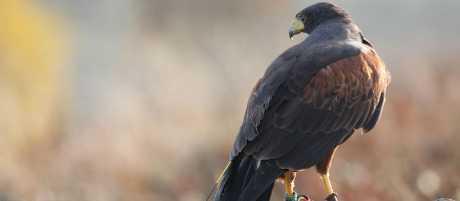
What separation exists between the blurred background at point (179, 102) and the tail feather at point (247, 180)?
4509 mm

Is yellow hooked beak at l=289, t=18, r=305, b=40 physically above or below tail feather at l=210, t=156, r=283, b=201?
above

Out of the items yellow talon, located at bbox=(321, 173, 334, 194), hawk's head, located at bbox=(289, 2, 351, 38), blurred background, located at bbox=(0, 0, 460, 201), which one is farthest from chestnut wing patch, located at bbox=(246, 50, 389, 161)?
blurred background, located at bbox=(0, 0, 460, 201)

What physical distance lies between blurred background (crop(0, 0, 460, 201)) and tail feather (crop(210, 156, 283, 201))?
451cm

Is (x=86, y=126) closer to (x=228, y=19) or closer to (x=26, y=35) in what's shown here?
(x=26, y=35)

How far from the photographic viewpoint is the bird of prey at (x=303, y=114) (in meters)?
8.10

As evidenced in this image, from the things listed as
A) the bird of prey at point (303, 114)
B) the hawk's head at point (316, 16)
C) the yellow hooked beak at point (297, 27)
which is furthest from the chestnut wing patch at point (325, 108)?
the yellow hooked beak at point (297, 27)

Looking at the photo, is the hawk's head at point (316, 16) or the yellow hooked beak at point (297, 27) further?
the yellow hooked beak at point (297, 27)

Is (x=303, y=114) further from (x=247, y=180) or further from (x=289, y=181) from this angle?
(x=247, y=180)

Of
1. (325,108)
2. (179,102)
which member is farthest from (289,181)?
(179,102)

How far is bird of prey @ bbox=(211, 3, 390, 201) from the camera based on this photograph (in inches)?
319

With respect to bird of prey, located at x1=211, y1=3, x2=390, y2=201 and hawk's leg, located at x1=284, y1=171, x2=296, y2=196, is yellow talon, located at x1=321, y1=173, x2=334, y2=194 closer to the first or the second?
bird of prey, located at x1=211, y1=3, x2=390, y2=201

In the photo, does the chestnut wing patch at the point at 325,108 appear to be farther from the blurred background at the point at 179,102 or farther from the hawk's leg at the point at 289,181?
the blurred background at the point at 179,102

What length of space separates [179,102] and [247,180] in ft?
36.2

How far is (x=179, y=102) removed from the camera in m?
19.1
